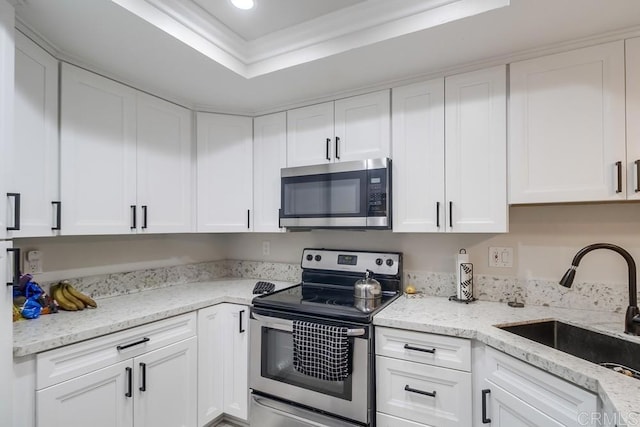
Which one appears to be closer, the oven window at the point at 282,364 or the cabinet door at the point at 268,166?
the oven window at the point at 282,364

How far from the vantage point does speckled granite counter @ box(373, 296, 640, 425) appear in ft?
3.01

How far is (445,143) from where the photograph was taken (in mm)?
1814

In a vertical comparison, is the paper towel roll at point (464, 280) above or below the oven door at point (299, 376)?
above

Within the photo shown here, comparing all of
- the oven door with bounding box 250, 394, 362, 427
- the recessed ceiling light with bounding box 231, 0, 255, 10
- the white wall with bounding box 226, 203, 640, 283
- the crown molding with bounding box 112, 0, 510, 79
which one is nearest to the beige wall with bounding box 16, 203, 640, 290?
the white wall with bounding box 226, 203, 640, 283

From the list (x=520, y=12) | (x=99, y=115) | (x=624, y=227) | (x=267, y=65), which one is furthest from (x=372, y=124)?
(x=99, y=115)

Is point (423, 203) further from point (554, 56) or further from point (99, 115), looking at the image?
point (99, 115)

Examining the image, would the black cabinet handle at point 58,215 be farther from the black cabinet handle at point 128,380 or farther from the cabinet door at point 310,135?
the cabinet door at point 310,135

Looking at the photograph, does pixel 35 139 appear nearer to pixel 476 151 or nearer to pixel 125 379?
pixel 125 379

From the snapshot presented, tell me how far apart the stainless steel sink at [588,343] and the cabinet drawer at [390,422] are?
2.04 feet

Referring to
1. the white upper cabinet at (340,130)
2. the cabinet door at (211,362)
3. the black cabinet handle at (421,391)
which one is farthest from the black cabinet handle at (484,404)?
the cabinet door at (211,362)

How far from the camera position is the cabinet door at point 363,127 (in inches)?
78.0

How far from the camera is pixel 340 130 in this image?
211 centimetres

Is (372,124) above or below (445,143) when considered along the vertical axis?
above

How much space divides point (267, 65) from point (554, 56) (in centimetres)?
145
